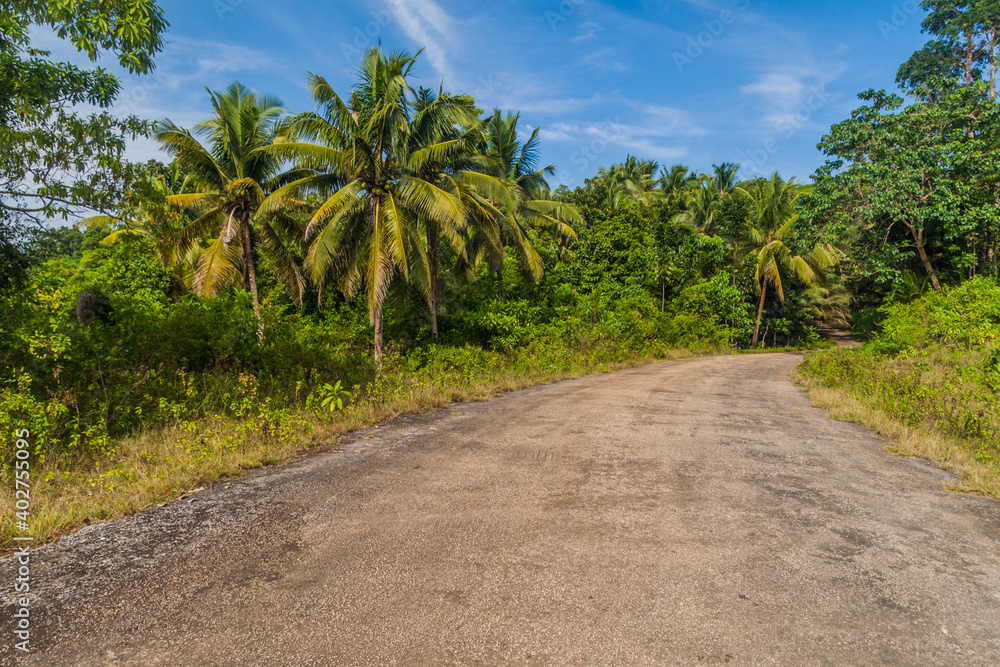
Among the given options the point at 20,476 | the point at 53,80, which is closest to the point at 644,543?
the point at 20,476

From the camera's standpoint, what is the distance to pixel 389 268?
12609 mm

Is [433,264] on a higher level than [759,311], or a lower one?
higher

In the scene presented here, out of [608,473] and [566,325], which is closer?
[608,473]

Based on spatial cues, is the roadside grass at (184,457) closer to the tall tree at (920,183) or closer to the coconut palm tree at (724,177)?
the tall tree at (920,183)

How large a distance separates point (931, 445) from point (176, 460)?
8.81 m

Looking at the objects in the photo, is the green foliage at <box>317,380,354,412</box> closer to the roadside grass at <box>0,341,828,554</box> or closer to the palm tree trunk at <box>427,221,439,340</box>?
the roadside grass at <box>0,341,828,554</box>

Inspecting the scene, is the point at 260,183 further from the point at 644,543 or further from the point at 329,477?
the point at 644,543

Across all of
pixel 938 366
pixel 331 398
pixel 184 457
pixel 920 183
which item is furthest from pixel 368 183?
pixel 920 183

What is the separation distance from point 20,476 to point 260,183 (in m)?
14.2

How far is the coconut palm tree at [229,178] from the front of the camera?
1520cm

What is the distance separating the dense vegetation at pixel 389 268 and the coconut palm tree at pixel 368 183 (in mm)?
74

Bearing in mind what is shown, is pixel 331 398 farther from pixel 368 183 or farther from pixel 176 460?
pixel 368 183

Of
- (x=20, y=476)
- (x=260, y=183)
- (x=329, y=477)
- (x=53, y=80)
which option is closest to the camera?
(x=20, y=476)

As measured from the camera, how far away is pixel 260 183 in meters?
16.6
